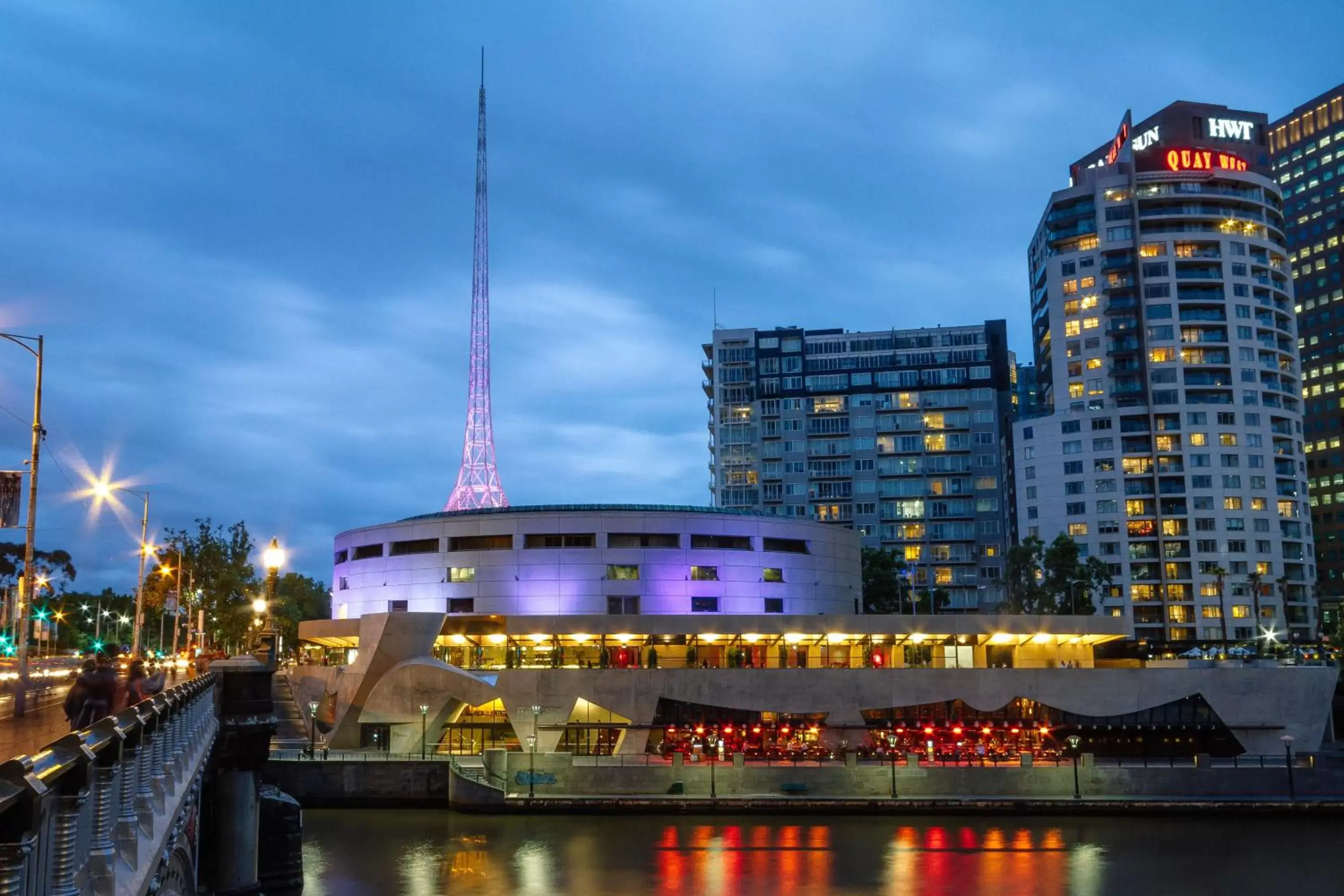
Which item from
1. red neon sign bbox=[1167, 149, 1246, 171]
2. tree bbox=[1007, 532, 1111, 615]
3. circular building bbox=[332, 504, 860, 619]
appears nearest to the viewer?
circular building bbox=[332, 504, 860, 619]

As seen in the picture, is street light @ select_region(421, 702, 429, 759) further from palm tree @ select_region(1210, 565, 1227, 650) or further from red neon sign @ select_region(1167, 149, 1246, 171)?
red neon sign @ select_region(1167, 149, 1246, 171)

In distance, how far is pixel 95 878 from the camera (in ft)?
33.7

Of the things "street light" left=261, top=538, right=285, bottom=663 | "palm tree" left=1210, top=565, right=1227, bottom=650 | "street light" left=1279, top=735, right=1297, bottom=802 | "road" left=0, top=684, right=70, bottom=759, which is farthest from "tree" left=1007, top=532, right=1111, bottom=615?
"road" left=0, top=684, right=70, bottom=759

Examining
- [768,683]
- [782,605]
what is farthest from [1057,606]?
[768,683]

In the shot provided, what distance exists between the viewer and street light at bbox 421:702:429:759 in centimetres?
Answer: 8812

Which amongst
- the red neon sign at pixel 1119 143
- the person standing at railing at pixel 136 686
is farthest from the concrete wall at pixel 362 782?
the red neon sign at pixel 1119 143

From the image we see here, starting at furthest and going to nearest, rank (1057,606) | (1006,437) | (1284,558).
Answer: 1. (1006,437)
2. (1284,558)
3. (1057,606)

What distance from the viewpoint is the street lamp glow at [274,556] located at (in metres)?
45.9

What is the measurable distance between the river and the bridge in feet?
62.2

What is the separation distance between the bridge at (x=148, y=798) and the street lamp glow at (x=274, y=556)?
9567 mm

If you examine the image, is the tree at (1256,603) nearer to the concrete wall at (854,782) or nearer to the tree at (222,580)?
the concrete wall at (854,782)

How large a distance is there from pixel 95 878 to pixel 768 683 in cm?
8672

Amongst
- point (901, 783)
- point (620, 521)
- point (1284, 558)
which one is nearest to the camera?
point (901, 783)

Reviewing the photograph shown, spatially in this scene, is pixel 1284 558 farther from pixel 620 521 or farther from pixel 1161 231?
pixel 620 521
